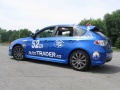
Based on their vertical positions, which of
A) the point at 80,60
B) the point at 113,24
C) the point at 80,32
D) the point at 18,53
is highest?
A: the point at 113,24

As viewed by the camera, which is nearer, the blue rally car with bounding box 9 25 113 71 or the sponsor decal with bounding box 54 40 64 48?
the blue rally car with bounding box 9 25 113 71

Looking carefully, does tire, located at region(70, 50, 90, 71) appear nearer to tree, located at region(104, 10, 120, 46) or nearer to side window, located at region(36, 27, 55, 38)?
side window, located at region(36, 27, 55, 38)

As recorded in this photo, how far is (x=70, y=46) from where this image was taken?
7980 mm

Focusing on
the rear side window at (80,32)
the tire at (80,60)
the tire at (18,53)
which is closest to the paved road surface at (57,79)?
the tire at (80,60)

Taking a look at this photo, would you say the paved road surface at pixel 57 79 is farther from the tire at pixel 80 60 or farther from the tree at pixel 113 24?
the tree at pixel 113 24

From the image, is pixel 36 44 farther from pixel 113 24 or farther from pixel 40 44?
pixel 113 24

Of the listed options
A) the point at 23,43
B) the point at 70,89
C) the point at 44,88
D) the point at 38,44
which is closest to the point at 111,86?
the point at 70,89

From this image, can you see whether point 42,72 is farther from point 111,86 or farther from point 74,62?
point 111,86

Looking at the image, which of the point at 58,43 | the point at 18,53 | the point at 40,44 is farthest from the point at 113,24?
the point at 58,43

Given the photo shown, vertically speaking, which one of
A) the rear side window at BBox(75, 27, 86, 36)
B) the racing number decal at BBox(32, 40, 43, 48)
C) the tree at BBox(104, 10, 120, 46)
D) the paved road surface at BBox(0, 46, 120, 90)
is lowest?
the paved road surface at BBox(0, 46, 120, 90)

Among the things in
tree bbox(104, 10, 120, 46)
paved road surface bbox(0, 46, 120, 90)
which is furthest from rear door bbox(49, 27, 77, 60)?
tree bbox(104, 10, 120, 46)

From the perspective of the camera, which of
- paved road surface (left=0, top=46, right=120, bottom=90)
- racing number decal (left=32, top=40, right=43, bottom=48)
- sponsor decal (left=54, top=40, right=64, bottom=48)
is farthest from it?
racing number decal (left=32, top=40, right=43, bottom=48)

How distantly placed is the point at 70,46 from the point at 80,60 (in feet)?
2.07

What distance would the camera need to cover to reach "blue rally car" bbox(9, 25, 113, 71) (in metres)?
7.60
